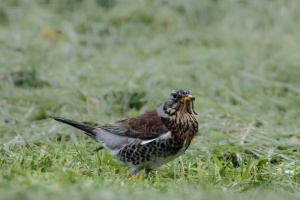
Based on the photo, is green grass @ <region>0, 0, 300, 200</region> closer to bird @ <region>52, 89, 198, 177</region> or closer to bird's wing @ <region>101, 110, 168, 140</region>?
bird @ <region>52, 89, 198, 177</region>

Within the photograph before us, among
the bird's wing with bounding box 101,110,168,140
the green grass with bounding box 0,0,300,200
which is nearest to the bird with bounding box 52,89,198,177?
the bird's wing with bounding box 101,110,168,140

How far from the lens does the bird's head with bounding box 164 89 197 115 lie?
5.70m

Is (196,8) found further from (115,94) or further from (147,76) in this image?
(115,94)

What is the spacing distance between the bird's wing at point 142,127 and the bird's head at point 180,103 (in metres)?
0.14

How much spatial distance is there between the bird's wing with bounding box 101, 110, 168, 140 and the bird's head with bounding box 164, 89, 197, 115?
5.5 inches

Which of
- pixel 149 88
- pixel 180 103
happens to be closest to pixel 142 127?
pixel 180 103

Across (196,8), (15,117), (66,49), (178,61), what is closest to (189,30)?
(196,8)

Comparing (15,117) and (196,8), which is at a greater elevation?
(196,8)

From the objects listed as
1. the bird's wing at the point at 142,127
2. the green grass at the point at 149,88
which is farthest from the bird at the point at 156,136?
the green grass at the point at 149,88

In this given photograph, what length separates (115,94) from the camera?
8523 millimetres

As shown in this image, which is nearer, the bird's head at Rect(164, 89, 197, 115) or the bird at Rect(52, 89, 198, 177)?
the bird at Rect(52, 89, 198, 177)

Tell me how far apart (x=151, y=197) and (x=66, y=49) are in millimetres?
6727

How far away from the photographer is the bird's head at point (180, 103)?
5.70 metres

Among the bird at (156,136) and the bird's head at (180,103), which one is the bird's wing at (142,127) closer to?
the bird at (156,136)
